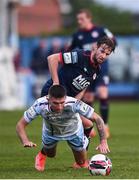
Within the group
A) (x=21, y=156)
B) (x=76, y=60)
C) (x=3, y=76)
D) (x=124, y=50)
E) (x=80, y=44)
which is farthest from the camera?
(x=124, y=50)

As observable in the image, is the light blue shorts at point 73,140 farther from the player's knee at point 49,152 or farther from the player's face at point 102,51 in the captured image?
the player's face at point 102,51

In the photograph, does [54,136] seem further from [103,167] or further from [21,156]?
[21,156]

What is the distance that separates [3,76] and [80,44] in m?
11.9

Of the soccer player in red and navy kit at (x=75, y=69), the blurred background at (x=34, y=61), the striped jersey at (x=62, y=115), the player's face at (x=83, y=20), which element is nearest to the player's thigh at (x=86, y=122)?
the soccer player in red and navy kit at (x=75, y=69)

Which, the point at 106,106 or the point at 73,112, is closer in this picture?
the point at 73,112

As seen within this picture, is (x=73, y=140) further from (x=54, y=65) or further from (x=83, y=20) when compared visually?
(x=83, y=20)

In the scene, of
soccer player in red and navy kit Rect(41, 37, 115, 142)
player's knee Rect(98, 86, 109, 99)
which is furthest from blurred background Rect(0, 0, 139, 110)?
soccer player in red and navy kit Rect(41, 37, 115, 142)

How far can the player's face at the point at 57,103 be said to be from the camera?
35.8 ft

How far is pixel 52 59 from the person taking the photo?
1252cm

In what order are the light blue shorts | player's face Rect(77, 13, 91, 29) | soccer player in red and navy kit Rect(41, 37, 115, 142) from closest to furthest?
1. the light blue shorts
2. soccer player in red and navy kit Rect(41, 37, 115, 142)
3. player's face Rect(77, 13, 91, 29)

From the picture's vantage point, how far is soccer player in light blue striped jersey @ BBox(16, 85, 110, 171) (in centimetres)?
1095

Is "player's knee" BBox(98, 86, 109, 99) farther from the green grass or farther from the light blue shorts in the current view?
the light blue shorts

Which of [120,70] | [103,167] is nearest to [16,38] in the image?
[120,70]

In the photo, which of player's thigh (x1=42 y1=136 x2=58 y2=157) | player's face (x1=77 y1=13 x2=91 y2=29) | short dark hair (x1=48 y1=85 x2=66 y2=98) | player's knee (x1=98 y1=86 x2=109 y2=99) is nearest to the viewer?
short dark hair (x1=48 y1=85 x2=66 y2=98)
